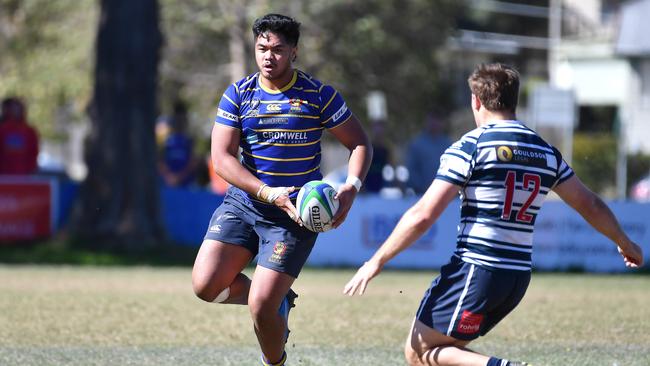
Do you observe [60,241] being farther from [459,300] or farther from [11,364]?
[459,300]

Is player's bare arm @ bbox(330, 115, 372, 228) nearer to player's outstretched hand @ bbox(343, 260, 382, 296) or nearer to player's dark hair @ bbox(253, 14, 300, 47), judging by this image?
player's dark hair @ bbox(253, 14, 300, 47)

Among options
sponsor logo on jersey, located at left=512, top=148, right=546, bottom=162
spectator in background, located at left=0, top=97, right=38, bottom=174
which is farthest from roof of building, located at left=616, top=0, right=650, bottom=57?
sponsor logo on jersey, located at left=512, top=148, right=546, bottom=162

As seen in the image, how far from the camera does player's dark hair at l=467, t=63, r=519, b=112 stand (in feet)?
18.5

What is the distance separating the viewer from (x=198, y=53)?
110 feet

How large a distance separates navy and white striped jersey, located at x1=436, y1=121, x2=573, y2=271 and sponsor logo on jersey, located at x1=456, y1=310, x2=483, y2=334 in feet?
0.85

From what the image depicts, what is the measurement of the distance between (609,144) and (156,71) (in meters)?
17.6

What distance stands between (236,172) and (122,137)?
11.0m

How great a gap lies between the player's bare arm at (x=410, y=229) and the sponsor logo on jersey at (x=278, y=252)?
48.5 inches

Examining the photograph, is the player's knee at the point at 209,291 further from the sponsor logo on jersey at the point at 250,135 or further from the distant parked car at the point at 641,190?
the distant parked car at the point at 641,190

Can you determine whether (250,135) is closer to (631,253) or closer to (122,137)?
(631,253)

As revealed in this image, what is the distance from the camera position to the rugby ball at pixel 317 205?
634 centimetres

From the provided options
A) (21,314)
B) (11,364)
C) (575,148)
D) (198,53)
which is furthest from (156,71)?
(575,148)

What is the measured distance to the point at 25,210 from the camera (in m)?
17.1

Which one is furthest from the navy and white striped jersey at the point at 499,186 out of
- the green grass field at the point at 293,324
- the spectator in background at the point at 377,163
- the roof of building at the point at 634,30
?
the roof of building at the point at 634,30
